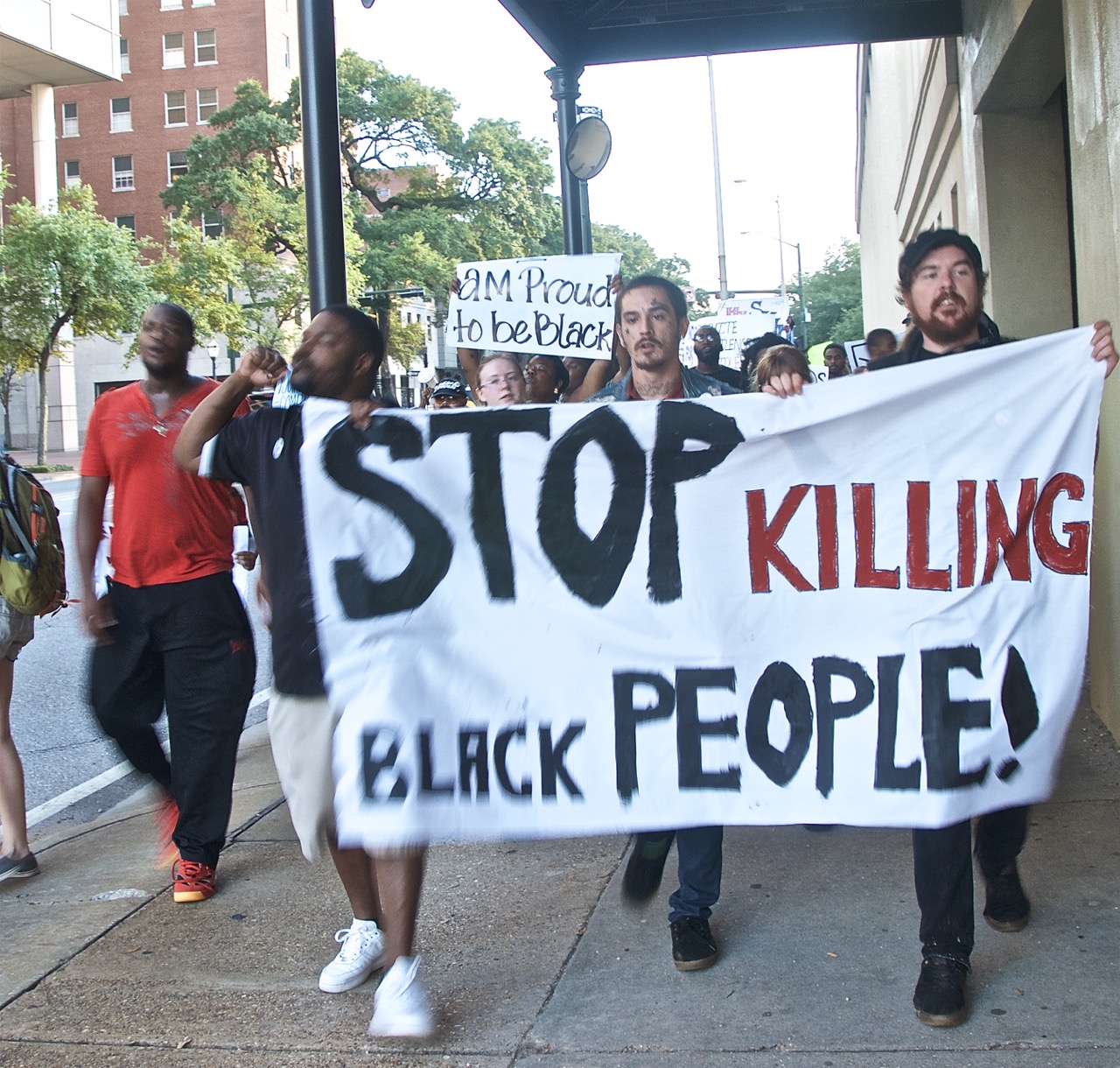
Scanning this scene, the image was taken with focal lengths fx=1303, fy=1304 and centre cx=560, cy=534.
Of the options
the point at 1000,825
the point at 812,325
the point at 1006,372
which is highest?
the point at 812,325

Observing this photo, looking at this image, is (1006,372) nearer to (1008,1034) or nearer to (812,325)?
(1008,1034)

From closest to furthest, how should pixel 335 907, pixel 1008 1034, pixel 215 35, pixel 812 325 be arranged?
pixel 1008 1034, pixel 335 907, pixel 215 35, pixel 812 325

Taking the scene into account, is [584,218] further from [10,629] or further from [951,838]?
[951,838]

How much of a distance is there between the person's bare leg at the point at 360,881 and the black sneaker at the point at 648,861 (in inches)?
29.8

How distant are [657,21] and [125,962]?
7.88 m

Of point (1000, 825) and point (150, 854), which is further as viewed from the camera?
point (150, 854)

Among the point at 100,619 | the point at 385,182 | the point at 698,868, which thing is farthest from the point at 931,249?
the point at 385,182

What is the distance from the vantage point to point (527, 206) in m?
48.5

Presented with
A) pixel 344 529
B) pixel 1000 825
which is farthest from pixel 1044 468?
pixel 344 529

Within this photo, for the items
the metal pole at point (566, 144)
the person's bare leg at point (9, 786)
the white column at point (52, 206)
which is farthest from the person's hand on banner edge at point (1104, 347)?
the white column at point (52, 206)

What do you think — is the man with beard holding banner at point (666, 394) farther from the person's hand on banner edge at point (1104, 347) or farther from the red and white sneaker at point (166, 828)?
the red and white sneaker at point (166, 828)

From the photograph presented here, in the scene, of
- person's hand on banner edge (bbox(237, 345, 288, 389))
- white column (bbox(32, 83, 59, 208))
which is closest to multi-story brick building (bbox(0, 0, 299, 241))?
white column (bbox(32, 83, 59, 208))

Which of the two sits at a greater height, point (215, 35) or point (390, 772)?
point (215, 35)

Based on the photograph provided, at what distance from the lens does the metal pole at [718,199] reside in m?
37.4
